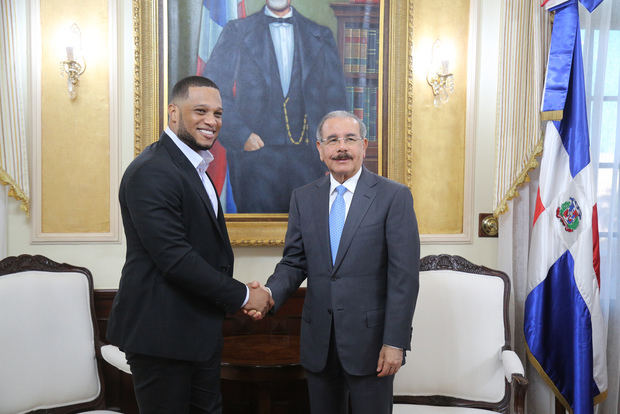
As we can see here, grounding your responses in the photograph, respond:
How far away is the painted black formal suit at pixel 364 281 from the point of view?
1.81 meters

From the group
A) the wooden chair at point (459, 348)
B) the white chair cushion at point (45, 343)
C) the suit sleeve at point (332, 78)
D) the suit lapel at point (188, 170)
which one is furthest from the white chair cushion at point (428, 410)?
the suit sleeve at point (332, 78)

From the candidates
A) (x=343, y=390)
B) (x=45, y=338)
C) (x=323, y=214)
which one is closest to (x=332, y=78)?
(x=323, y=214)

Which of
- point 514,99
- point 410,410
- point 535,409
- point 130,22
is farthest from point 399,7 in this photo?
point 535,409

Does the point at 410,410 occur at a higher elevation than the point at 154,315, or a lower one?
lower

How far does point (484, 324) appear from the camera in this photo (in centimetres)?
259

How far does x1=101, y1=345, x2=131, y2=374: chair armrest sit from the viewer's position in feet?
7.72

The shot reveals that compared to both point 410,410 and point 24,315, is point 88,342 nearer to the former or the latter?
point 24,315

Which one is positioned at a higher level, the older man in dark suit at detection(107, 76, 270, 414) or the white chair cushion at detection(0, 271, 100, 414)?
the older man in dark suit at detection(107, 76, 270, 414)

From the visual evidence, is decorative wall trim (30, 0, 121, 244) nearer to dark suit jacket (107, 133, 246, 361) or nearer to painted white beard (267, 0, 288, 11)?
painted white beard (267, 0, 288, 11)

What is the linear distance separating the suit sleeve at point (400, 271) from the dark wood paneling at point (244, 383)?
122cm

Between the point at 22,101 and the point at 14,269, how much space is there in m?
0.97

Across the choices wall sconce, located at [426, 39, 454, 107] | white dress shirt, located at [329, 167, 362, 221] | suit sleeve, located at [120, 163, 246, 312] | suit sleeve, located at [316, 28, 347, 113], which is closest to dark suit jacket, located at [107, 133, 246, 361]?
suit sleeve, located at [120, 163, 246, 312]

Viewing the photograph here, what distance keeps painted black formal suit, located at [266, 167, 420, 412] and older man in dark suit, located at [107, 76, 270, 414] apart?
34 centimetres

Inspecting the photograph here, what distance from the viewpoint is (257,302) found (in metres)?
1.95
